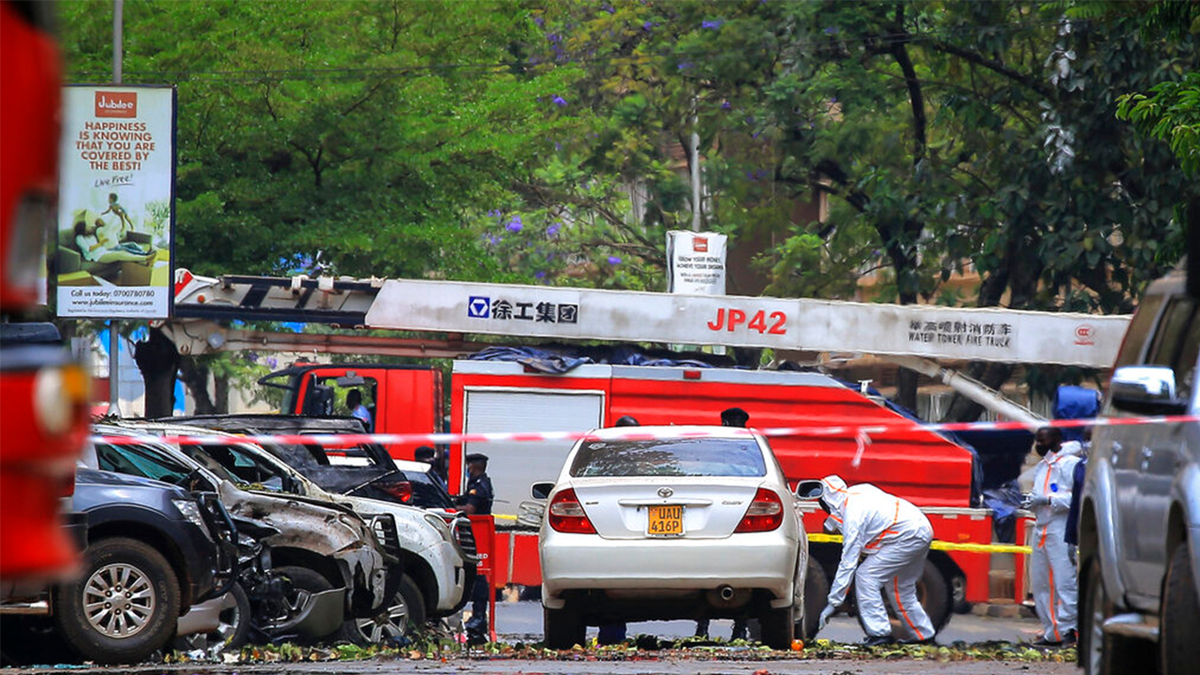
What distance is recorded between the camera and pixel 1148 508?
6398mm

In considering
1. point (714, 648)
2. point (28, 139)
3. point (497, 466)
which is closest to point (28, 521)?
point (28, 139)

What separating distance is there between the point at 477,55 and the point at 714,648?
16499 millimetres

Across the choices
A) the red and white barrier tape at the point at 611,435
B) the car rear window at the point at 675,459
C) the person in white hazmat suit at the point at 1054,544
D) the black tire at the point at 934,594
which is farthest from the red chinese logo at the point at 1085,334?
the car rear window at the point at 675,459

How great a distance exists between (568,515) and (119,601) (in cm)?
278

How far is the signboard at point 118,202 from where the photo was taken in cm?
1966

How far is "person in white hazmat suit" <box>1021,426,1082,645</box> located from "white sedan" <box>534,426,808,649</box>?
3.59 m

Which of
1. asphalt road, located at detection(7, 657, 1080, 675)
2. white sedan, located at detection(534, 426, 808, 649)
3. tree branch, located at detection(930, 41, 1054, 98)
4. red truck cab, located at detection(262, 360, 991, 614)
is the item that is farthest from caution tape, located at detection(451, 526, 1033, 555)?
tree branch, located at detection(930, 41, 1054, 98)

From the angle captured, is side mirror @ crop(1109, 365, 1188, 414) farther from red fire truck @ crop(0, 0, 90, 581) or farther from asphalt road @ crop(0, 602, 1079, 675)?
asphalt road @ crop(0, 602, 1079, 675)

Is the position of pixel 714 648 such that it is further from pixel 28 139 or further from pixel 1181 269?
pixel 28 139

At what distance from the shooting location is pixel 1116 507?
7.00 metres

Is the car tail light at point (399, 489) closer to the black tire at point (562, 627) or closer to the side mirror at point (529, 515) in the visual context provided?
the side mirror at point (529, 515)

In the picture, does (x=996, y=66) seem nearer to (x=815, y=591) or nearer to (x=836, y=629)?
Result: (x=836, y=629)

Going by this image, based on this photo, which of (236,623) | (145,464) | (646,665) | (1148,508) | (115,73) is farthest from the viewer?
(115,73)

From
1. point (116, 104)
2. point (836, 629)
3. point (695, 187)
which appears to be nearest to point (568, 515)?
point (836, 629)
